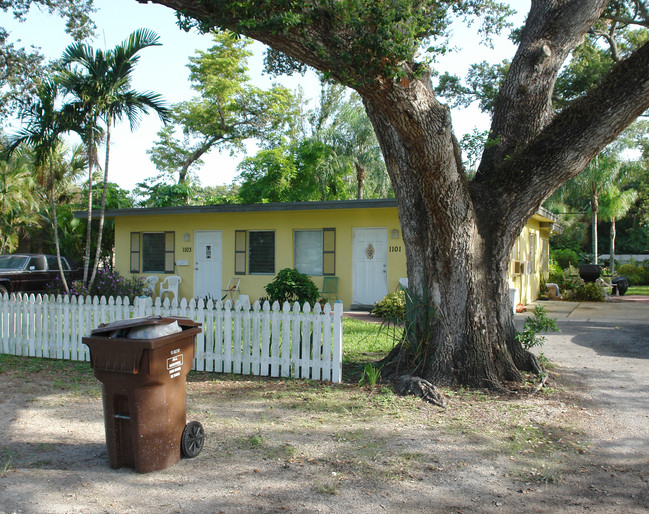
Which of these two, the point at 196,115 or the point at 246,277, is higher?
the point at 196,115

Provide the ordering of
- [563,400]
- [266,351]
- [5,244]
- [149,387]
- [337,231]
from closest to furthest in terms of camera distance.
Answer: [149,387] → [563,400] → [266,351] → [337,231] → [5,244]

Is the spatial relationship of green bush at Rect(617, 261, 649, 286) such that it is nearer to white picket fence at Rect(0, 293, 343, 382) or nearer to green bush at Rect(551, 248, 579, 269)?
green bush at Rect(551, 248, 579, 269)

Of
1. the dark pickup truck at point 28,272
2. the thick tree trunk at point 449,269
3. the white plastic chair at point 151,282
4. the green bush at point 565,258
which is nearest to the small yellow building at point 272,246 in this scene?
the white plastic chair at point 151,282

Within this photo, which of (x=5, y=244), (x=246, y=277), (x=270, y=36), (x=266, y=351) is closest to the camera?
(x=270, y=36)

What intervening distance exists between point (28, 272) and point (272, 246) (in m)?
6.97

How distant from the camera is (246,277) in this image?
52.1 ft

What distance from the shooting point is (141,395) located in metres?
4.15

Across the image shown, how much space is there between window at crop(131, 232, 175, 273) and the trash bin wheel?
41.7ft

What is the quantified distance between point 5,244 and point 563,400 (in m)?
22.7

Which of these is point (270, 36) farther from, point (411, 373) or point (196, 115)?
point (196, 115)

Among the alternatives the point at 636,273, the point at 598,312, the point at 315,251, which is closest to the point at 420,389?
the point at 315,251

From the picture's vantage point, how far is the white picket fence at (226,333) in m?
6.91

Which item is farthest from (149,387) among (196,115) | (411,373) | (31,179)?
(196,115)

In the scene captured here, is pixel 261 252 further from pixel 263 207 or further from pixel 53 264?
pixel 53 264
